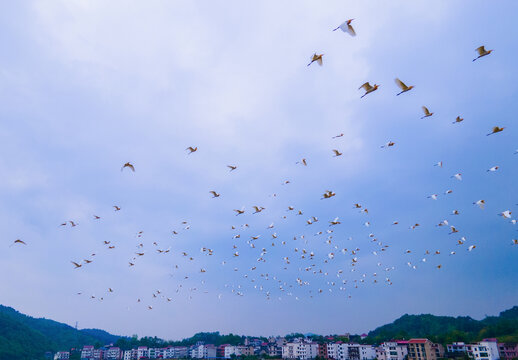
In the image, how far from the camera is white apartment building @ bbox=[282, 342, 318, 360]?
86.1 m

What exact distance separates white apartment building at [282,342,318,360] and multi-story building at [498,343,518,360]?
4277 cm

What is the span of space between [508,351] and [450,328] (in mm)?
36560

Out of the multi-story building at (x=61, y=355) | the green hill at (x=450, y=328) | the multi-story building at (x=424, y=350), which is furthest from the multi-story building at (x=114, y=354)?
the multi-story building at (x=424, y=350)

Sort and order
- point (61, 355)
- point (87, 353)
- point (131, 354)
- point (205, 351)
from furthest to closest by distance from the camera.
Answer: point (87, 353) < point (131, 354) < point (205, 351) < point (61, 355)

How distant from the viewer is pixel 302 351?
87.0 meters

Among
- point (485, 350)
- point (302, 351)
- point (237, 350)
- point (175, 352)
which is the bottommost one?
point (175, 352)

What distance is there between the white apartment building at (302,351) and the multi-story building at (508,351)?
42765mm

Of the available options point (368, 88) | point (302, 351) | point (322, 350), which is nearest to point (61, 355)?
point (302, 351)

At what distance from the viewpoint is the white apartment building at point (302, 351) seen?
8606 centimetres

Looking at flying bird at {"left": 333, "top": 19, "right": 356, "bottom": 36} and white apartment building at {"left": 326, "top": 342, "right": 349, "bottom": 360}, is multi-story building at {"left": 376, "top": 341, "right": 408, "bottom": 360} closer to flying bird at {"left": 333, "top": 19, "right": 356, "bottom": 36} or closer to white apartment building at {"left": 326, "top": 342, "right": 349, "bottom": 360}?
white apartment building at {"left": 326, "top": 342, "right": 349, "bottom": 360}

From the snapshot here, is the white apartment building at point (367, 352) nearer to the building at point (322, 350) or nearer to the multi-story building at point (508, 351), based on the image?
the building at point (322, 350)

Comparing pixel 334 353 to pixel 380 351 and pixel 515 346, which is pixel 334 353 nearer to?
pixel 380 351

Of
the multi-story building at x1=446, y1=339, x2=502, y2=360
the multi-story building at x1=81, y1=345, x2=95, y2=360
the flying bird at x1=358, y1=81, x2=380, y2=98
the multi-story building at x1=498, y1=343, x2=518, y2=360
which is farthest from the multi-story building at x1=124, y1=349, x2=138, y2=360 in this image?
the flying bird at x1=358, y1=81, x2=380, y2=98

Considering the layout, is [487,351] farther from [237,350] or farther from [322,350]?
[237,350]
